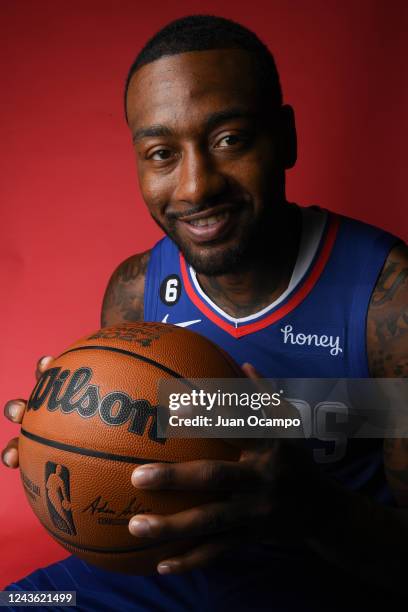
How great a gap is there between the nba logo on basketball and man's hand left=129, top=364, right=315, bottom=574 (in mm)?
128

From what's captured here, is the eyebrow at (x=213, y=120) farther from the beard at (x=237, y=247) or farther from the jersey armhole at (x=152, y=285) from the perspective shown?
the jersey armhole at (x=152, y=285)

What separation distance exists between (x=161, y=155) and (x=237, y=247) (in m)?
0.20

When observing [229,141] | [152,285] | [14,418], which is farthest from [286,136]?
[14,418]

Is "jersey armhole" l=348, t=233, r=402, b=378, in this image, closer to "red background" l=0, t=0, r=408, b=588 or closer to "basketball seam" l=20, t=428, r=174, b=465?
"basketball seam" l=20, t=428, r=174, b=465

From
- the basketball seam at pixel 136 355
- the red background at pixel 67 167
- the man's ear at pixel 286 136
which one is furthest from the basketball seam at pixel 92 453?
the red background at pixel 67 167

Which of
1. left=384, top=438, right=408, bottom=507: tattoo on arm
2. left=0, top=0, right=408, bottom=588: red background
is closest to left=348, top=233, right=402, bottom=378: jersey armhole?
left=384, top=438, right=408, bottom=507: tattoo on arm

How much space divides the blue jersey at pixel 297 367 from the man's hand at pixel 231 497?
26 centimetres

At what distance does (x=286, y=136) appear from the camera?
1.29m

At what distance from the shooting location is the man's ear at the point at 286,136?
1263 mm

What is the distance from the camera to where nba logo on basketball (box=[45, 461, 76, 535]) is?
893 millimetres

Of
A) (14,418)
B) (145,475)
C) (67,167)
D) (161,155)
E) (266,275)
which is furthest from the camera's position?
(67,167)

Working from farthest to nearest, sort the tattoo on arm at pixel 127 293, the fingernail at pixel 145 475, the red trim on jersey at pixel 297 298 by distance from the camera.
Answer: the tattoo on arm at pixel 127 293 → the red trim on jersey at pixel 297 298 → the fingernail at pixel 145 475

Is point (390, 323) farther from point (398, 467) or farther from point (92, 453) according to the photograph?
point (92, 453)

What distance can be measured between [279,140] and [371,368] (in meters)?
0.42
